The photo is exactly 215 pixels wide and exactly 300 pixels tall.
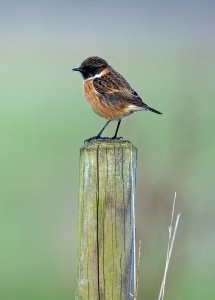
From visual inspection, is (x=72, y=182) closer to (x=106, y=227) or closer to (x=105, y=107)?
(x=105, y=107)

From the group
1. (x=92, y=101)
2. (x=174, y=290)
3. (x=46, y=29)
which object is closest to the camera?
(x=92, y=101)

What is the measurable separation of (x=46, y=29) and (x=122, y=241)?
26.1 meters

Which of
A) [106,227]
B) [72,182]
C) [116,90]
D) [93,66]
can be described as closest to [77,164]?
[72,182]

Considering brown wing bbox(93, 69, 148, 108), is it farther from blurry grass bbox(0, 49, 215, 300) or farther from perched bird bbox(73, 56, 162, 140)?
blurry grass bbox(0, 49, 215, 300)

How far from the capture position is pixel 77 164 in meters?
12.7

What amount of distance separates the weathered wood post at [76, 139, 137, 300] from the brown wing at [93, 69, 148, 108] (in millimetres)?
2723

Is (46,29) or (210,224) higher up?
(46,29)

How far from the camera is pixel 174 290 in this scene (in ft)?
28.6

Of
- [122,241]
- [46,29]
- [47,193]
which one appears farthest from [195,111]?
[46,29]

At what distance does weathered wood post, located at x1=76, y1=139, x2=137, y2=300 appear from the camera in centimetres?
496

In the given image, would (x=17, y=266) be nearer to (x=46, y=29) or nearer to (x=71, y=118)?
(x=71, y=118)

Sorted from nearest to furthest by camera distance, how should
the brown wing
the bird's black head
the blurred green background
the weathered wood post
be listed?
1. the weathered wood post
2. the brown wing
3. the bird's black head
4. the blurred green background

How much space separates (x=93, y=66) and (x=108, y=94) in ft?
1.04

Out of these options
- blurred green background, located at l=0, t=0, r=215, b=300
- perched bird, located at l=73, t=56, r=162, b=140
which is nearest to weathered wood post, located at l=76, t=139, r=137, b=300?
perched bird, located at l=73, t=56, r=162, b=140
